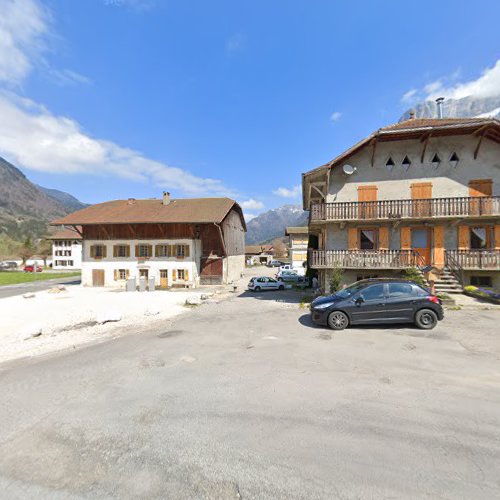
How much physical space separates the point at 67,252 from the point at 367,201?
60067mm

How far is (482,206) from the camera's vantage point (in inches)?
512

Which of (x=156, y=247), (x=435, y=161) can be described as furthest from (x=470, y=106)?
(x=156, y=247)

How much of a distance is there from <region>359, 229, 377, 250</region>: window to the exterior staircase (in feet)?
12.3

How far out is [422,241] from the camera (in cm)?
1424

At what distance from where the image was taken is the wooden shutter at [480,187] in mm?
13738

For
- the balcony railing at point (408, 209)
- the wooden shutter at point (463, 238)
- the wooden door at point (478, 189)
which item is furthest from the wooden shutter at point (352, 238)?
the wooden door at point (478, 189)

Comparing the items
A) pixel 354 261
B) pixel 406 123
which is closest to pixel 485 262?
pixel 354 261

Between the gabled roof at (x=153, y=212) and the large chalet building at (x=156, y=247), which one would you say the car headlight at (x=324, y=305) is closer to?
the gabled roof at (x=153, y=212)

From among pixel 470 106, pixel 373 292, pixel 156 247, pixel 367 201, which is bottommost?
pixel 373 292

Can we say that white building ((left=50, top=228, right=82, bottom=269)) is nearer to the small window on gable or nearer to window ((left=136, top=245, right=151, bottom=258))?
window ((left=136, top=245, right=151, bottom=258))

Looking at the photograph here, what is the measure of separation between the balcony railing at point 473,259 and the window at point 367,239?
3914 millimetres

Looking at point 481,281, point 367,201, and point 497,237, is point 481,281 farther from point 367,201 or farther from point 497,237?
point 367,201

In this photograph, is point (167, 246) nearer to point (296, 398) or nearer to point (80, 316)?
point (80, 316)

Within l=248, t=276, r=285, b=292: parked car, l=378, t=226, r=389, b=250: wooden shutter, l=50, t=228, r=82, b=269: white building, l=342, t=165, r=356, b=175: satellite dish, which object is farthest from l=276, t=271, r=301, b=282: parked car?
l=50, t=228, r=82, b=269: white building
